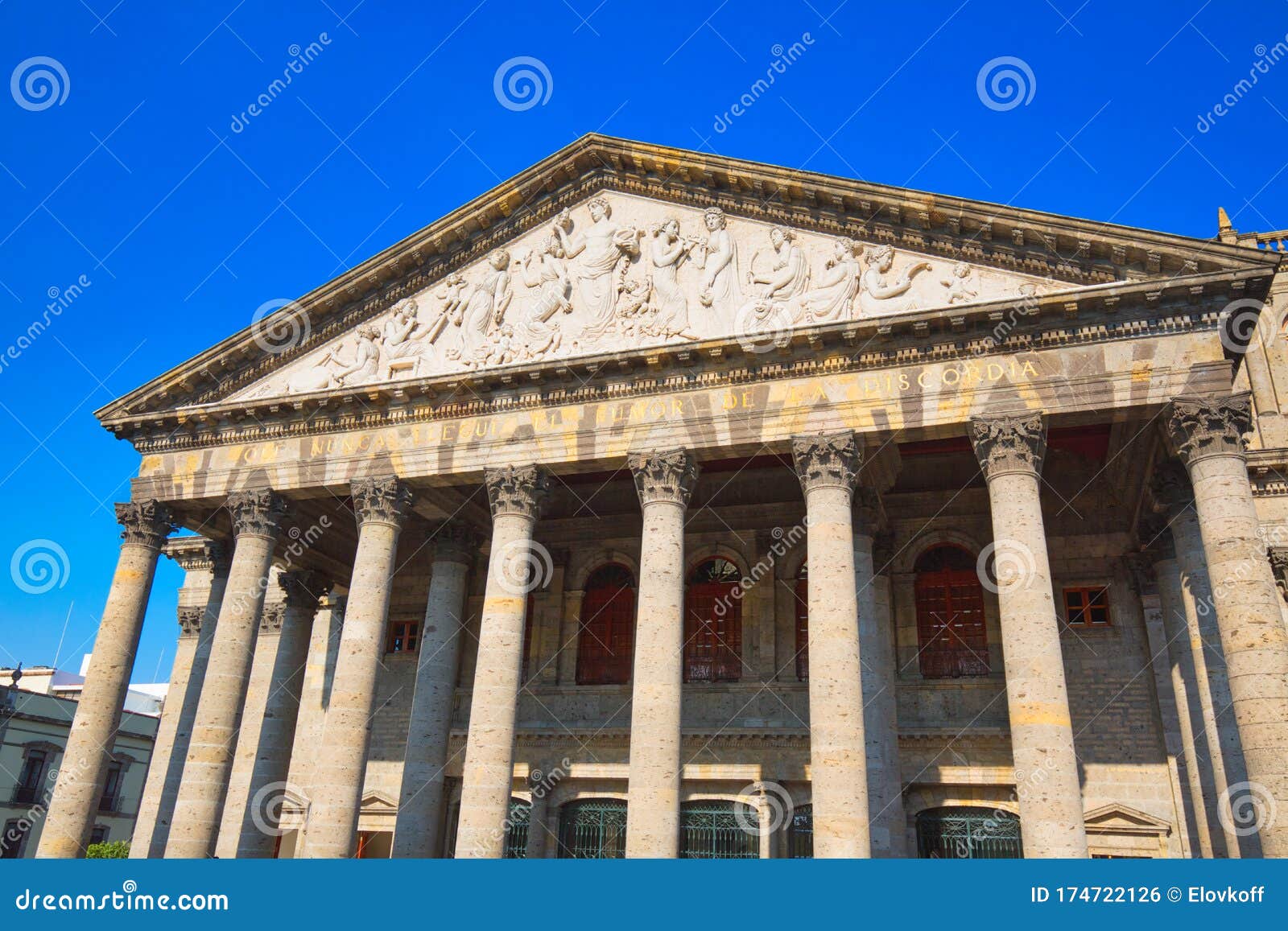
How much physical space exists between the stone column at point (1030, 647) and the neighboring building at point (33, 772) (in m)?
35.2

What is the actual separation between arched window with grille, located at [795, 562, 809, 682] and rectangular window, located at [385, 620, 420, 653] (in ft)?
32.3

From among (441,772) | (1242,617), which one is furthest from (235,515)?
(1242,617)

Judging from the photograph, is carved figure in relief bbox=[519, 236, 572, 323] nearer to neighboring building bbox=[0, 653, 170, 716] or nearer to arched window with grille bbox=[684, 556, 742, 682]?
arched window with grille bbox=[684, 556, 742, 682]

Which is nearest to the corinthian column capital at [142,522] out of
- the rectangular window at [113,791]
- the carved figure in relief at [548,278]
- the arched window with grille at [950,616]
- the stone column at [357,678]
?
the stone column at [357,678]

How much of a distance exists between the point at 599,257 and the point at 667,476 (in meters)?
5.17

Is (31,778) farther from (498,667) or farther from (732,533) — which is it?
(732,533)

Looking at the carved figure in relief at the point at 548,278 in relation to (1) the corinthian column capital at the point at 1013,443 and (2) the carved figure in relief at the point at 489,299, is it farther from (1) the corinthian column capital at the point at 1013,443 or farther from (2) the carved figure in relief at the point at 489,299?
(1) the corinthian column capital at the point at 1013,443

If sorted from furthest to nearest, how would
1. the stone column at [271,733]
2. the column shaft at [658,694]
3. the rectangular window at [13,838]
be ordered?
the rectangular window at [13,838]
the stone column at [271,733]
the column shaft at [658,694]

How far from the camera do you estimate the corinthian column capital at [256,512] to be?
20.3m

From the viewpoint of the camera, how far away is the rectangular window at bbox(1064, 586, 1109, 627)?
20.3 metres

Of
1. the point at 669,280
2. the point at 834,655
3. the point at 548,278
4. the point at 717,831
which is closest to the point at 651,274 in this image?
the point at 669,280

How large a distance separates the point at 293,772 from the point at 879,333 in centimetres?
1793

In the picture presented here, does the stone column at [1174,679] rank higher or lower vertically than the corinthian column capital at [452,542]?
lower

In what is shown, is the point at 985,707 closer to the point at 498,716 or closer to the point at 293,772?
the point at 498,716
